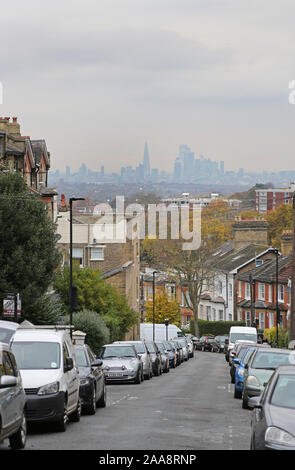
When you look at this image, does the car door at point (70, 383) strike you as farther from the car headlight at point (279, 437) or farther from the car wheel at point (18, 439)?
the car headlight at point (279, 437)

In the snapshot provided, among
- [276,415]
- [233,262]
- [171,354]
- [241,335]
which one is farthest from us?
[233,262]

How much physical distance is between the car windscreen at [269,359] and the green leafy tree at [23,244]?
16775mm

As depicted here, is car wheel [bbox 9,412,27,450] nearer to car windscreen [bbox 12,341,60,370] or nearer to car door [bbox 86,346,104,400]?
car windscreen [bbox 12,341,60,370]

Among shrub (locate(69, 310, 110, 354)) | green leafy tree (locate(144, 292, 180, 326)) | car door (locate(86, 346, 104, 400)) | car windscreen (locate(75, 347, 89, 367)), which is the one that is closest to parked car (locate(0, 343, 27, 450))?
car door (locate(86, 346, 104, 400))

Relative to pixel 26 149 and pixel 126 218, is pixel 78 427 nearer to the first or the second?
pixel 26 149

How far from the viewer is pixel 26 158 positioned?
50844mm

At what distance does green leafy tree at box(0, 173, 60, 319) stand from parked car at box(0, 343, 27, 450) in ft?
80.2

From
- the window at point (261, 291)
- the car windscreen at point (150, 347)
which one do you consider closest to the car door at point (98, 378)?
the car windscreen at point (150, 347)

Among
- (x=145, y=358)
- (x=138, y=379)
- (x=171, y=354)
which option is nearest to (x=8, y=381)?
(x=138, y=379)

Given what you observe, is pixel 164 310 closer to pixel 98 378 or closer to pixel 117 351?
pixel 117 351

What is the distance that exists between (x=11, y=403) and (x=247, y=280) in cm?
8134

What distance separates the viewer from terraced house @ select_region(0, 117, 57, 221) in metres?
47.6

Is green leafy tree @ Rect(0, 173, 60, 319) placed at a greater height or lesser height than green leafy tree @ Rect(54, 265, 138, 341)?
greater

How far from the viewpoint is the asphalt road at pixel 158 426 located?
1551 centimetres
